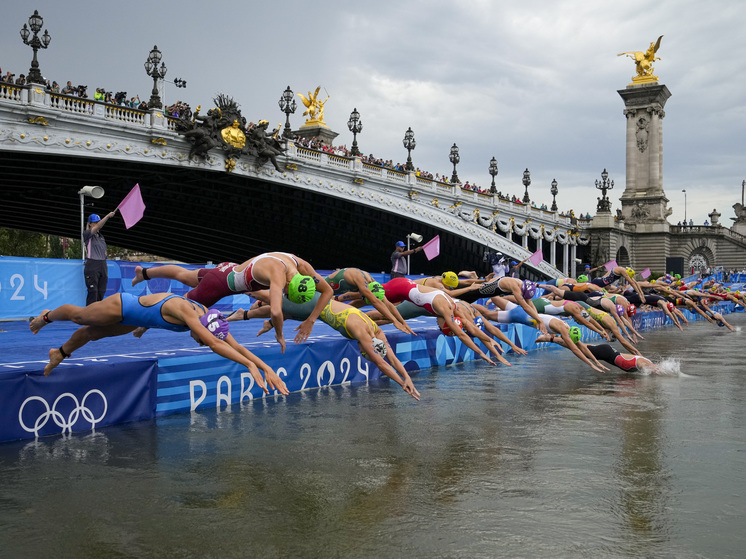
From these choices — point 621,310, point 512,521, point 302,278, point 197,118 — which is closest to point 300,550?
point 512,521

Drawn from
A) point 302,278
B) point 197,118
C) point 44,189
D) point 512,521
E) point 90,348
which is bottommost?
point 512,521

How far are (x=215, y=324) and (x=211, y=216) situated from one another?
55.1 metres

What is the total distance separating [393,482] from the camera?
24.6ft

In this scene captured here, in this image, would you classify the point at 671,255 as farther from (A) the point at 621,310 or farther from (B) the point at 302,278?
(B) the point at 302,278

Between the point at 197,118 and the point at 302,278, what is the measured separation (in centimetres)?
3850

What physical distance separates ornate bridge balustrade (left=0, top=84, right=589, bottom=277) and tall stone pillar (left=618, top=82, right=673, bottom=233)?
11.1m

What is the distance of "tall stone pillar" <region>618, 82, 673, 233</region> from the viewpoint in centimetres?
9175

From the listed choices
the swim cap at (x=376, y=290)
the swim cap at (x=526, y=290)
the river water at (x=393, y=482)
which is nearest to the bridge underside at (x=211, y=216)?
the swim cap at (x=526, y=290)

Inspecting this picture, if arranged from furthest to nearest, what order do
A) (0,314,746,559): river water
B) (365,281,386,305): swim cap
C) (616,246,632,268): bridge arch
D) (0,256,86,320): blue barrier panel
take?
(616,246,632,268): bridge arch
(0,256,86,320): blue barrier panel
(365,281,386,305): swim cap
(0,314,746,559): river water

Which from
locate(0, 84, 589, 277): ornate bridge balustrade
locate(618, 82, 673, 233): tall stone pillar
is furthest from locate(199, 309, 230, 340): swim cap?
locate(618, 82, 673, 233): tall stone pillar

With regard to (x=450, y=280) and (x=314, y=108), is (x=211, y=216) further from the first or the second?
(x=450, y=280)

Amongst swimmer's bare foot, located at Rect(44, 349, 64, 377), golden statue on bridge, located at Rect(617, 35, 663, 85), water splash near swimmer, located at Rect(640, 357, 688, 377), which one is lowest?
water splash near swimmer, located at Rect(640, 357, 688, 377)

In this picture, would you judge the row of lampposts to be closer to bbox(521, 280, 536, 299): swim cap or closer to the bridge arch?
the bridge arch

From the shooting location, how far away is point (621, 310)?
81.3 ft
